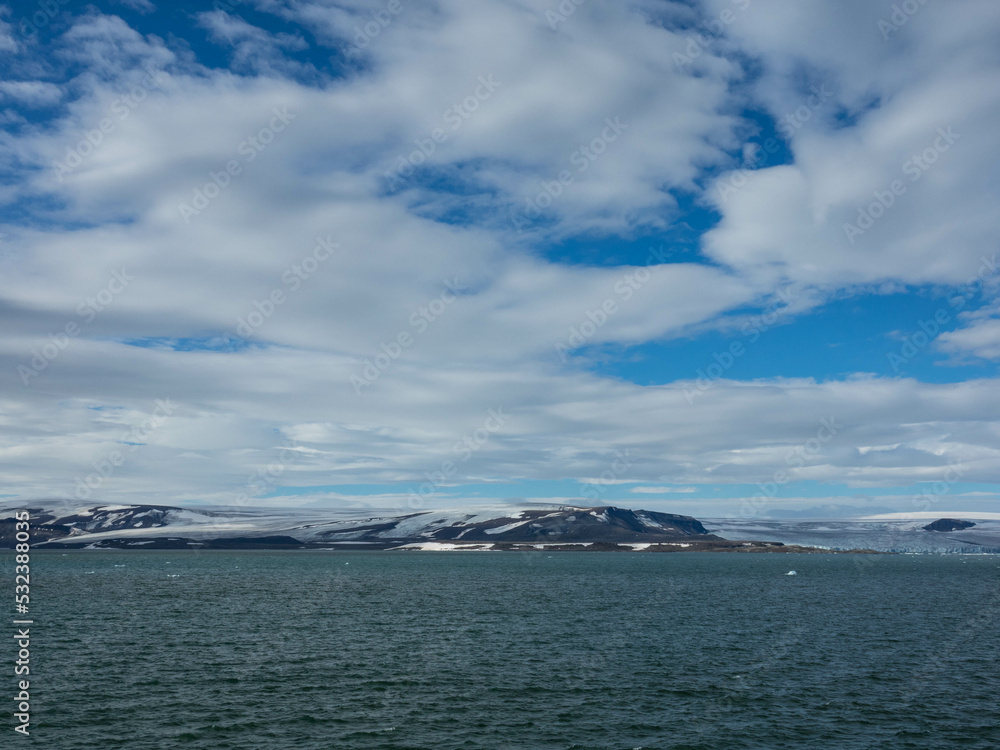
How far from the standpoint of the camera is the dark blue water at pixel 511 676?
1374 inches

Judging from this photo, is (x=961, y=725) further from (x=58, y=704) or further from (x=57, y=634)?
(x=57, y=634)

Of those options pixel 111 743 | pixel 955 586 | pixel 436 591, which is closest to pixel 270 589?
pixel 436 591

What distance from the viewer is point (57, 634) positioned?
65.6 metres

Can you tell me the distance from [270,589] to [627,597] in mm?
65100

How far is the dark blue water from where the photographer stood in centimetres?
3491

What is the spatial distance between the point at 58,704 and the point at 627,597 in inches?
3274

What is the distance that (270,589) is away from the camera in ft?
411

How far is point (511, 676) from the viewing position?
48.0 meters

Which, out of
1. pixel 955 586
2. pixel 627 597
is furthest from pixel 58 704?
pixel 955 586

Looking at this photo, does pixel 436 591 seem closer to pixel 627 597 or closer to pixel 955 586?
pixel 627 597

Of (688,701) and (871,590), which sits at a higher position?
(688,701)

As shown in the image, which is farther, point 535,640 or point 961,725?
point 535,640

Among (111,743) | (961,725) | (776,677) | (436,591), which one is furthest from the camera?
(436,591)

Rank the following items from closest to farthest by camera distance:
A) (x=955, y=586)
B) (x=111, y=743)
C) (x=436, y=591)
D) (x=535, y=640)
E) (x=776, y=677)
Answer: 1. (x=111, y=743)
2. (x=776, y=677)
3. (x=535, y=640)
4. (x=436, y=591)
5. (x=955, y=586)
